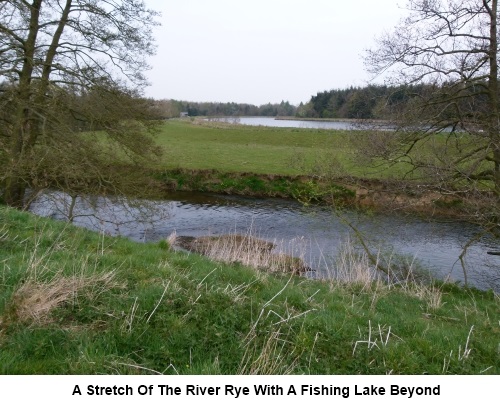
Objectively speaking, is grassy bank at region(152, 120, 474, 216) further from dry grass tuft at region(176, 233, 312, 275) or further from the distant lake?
dry grass tuft at region(176, 233, 312, 275)

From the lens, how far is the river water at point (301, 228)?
1275 cm

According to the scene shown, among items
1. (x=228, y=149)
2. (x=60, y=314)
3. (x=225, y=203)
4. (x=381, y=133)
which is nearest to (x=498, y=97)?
(x=381, y=133)

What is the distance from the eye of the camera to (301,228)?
16.9m

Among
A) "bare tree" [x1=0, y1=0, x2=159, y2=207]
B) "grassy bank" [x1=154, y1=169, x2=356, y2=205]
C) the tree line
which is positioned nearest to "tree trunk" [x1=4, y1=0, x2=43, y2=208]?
"bare tree" [x1=0, y1=0, x2=159, y2=207]

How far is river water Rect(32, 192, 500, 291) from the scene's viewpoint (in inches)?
502

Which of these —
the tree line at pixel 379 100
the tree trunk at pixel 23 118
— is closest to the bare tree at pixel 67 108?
the tree trunk at pixel 23 118

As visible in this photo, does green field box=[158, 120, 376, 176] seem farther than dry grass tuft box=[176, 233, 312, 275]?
Yes

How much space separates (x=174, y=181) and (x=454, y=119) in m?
17.0

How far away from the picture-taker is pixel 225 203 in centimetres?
2159

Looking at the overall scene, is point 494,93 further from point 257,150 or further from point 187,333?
point 257,150

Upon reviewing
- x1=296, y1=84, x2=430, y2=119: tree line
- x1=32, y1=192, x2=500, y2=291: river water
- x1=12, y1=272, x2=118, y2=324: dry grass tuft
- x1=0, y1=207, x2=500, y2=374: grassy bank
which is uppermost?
x1=296, y1=84, x2=430, y2=119: tree line

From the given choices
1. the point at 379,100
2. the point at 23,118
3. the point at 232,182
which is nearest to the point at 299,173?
the point at 232,182

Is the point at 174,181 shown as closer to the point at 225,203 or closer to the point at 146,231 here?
the point at 225,203

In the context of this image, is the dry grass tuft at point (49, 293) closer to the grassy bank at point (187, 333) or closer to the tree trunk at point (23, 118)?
the grassy bank at point (187, 333)
